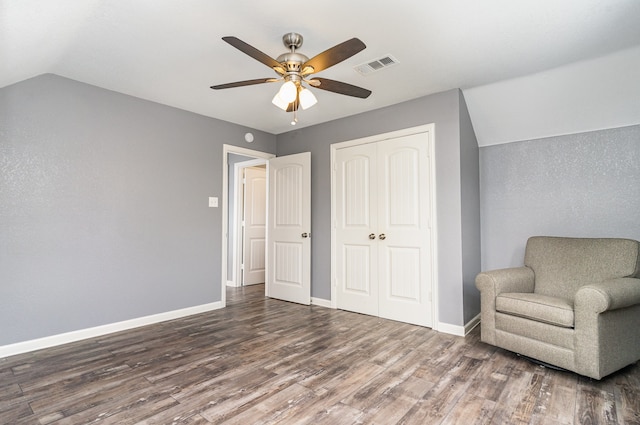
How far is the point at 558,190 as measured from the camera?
3543 mm

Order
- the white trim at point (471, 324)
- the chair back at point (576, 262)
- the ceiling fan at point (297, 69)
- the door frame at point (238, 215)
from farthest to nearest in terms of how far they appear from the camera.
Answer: the door frame at point (238, 215) < the white trim at point (471, 324) < the chair back at point (576, 262) < the ceiling fan at point (297, 69)

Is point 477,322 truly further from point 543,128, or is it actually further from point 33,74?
point 33,74

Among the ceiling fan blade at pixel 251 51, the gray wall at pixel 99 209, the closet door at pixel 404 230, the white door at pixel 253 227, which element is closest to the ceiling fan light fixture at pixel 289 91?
the ceiling fan blade at pixel 251 51

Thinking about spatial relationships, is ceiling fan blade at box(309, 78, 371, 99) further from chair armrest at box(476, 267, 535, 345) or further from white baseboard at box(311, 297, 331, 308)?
white baseboard at box(311, 297, 331, 308)

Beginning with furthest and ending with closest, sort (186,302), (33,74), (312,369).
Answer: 1. (186,302)
2. (33,74)
3. (312,369)

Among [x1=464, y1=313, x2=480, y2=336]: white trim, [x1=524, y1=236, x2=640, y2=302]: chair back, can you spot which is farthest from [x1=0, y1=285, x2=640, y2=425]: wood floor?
[x1=524, y1=236, x2=640, y2=302]: chair back

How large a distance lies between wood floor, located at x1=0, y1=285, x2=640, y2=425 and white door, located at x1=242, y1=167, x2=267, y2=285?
2631mm

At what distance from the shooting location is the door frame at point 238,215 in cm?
586

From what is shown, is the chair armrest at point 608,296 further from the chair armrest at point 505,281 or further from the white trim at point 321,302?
the white trim at point 321,302

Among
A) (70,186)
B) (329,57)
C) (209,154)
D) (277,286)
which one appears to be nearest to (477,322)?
(277,286)

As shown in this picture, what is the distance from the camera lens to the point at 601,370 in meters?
2.20

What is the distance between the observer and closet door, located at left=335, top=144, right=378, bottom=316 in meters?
3.97

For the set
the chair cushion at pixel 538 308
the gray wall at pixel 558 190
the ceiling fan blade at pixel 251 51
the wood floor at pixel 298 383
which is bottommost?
the wood floor at pixel 298 383

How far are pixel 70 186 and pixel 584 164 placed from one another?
5139 millimetres
